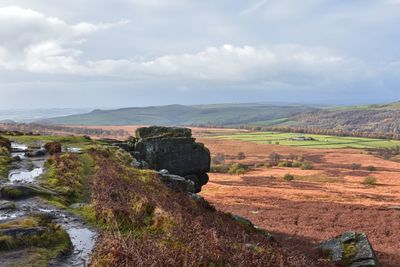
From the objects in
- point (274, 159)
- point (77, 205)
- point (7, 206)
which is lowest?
point (274, 159)

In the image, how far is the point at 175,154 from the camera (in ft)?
144

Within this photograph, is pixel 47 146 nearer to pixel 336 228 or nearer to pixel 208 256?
pixel 208 256

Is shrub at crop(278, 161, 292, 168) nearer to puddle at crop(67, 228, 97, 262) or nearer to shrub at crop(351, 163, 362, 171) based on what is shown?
shrub at crop(351, 163, 362, 171)

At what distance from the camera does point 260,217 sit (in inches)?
2095

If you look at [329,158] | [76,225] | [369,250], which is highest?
[76,225]

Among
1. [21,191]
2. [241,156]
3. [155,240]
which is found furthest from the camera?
[241,156]

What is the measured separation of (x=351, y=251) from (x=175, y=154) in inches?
875

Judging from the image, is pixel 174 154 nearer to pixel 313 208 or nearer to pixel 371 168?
pixel 313 208

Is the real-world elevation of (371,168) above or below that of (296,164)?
below

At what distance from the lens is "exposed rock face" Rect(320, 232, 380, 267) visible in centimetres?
2564

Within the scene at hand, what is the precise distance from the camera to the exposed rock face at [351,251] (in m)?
25.6

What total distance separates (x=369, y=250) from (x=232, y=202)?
39518mm

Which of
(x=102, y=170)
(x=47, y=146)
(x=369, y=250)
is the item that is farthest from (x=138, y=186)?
(x=47, y=146)

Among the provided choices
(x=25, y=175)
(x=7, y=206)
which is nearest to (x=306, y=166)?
(x=25, y=175)
